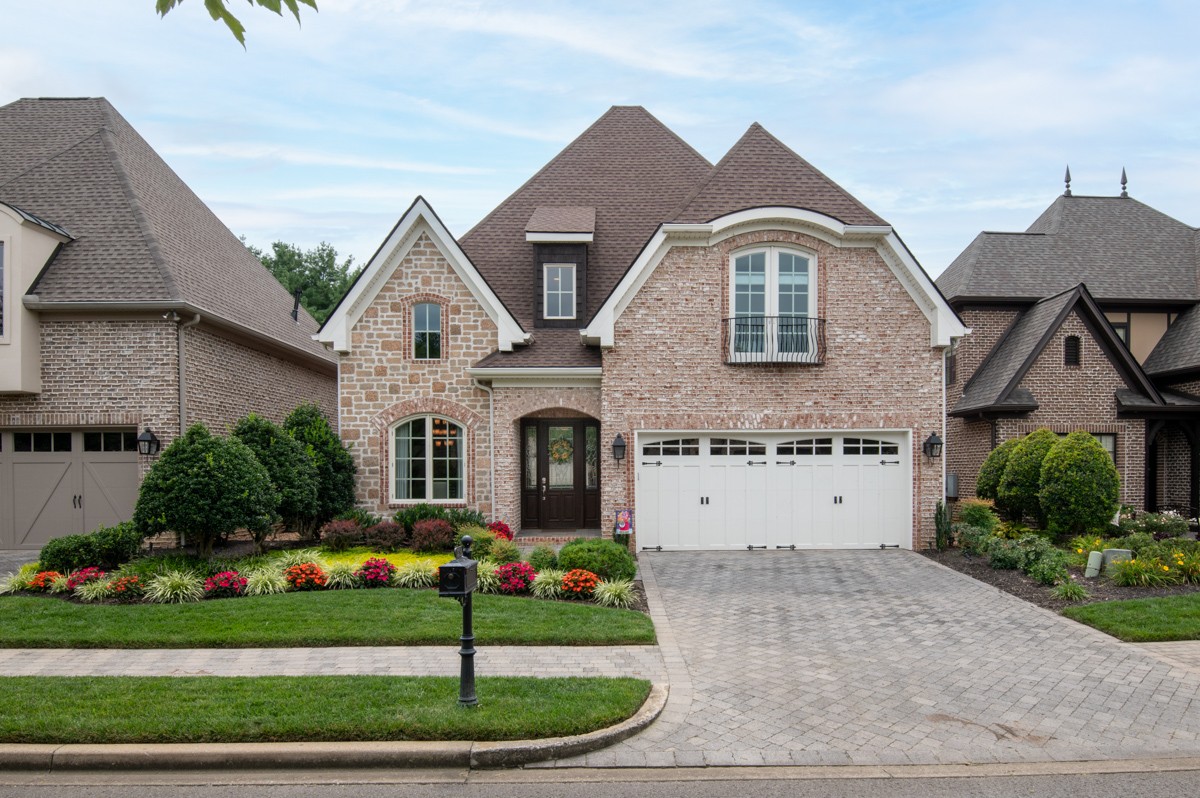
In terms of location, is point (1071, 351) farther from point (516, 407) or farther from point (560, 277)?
point (516, 407)

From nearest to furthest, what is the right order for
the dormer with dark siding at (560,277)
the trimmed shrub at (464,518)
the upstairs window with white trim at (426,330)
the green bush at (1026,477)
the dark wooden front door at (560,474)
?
the trimmed shrub at (464,518) → the green bush at (1026,477) → the upstairs window with white trim at (426,330) → the dark wooden front door at (560,474) → the dormer with dark siding at (560,277)

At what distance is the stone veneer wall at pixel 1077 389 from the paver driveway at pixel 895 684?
9251 mm

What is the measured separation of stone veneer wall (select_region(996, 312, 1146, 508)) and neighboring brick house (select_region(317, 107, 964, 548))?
557cm

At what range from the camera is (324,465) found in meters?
14.4

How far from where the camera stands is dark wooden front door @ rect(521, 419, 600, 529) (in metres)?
15.7

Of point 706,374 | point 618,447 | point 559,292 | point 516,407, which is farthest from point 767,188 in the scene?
point 516,407

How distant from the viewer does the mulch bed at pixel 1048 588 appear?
33.5 feet

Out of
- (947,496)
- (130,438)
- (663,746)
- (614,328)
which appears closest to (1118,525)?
(947,496)

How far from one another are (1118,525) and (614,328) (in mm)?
10384

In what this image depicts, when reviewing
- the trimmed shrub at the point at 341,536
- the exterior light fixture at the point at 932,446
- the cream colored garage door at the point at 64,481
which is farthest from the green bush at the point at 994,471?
the cream colored garage door at the point at 64,481

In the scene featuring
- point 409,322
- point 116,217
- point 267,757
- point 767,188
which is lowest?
point 267,757

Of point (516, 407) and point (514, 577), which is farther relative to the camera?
point (516, 407)

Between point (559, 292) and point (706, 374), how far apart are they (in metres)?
3.79

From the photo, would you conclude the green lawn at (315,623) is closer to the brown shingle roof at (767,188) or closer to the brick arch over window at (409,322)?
the brick arch over window at (409,322)
